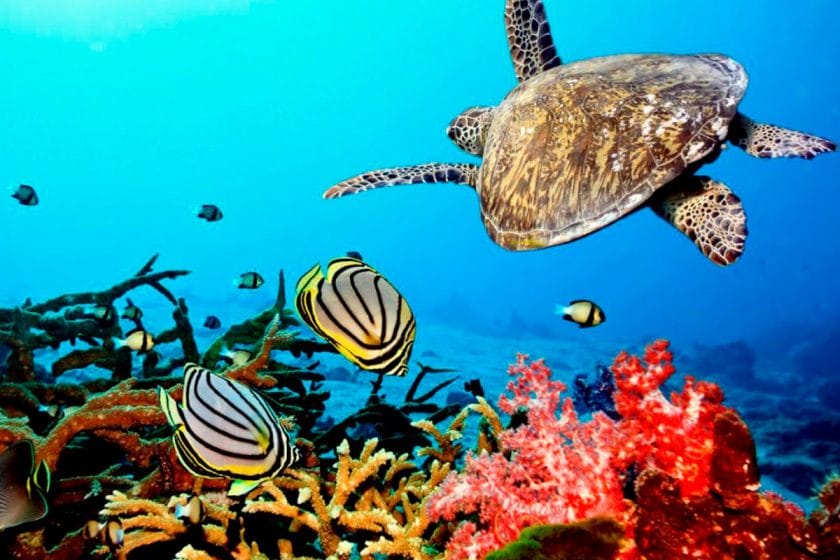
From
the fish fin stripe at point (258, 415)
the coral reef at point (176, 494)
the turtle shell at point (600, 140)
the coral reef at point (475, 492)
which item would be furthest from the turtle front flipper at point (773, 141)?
the fish fin stripe at point (258, 415)

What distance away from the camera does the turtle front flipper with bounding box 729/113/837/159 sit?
3807 millimetres

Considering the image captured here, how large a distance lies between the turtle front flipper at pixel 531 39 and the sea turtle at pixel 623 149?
3.60ft

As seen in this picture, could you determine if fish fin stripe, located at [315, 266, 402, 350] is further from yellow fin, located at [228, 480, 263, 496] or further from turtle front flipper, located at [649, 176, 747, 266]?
turtle front flipper, located at [649, 176, 747, 266]

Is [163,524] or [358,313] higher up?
[358,313]

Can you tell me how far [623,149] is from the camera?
3.66m

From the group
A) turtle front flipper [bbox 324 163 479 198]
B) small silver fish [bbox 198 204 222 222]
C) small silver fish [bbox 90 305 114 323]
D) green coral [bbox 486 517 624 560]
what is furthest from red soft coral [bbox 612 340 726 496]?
small silver fish [bbox 198 204 222 222]

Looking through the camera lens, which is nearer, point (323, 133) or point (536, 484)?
point (536, 484)

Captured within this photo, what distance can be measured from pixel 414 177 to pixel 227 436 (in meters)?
4.16

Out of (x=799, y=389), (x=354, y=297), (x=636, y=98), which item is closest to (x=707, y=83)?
(x=636, y=98)

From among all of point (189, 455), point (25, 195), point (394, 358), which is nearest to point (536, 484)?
point (394, 358)

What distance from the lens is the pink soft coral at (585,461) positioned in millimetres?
1824

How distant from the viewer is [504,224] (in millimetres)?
4281

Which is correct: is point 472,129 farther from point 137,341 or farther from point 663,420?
point 663,420

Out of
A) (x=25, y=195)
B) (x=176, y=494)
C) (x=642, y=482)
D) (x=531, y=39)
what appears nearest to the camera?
(x=642, y=482)
